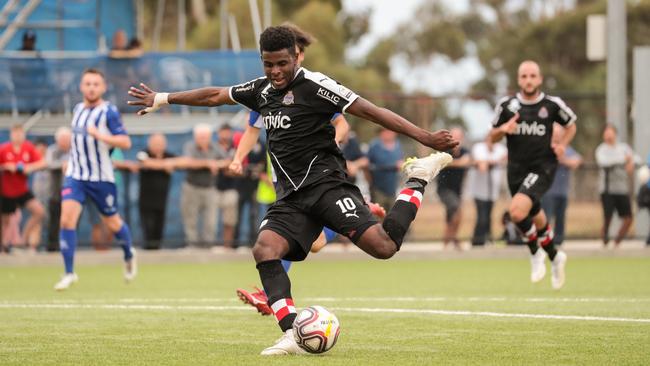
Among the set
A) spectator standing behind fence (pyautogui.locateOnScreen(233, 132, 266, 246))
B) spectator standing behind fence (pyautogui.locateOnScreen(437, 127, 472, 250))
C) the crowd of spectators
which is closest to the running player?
the crowd of spectators

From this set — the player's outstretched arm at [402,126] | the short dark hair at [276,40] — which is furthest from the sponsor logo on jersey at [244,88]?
the player's outstretched arm at [402,126]

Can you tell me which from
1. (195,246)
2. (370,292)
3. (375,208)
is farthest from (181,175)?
(375,208)

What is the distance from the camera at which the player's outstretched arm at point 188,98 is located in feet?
29.3

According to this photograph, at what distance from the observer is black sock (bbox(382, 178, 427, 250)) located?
8.57 meters

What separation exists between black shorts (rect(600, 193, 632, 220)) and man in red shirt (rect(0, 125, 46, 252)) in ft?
30.6

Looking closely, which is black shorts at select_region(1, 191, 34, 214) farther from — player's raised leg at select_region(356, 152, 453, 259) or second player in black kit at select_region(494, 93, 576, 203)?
player's raised leg at select_region(356, 152, 453, 259)

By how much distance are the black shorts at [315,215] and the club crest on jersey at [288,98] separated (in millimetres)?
592

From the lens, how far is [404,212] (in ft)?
28.4

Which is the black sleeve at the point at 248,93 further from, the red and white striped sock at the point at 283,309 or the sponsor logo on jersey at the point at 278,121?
the red and white striped sock at the point at 283,309

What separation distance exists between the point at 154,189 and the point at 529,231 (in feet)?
27.4

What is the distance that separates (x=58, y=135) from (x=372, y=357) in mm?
13691

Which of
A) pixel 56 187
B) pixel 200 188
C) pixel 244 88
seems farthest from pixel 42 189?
pixel 244 88

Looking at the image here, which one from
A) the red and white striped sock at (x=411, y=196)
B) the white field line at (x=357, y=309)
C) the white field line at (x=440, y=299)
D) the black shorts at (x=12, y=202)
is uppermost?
the red and white striped sock at (x=411, y=196)

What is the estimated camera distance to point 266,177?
20.5 meters
